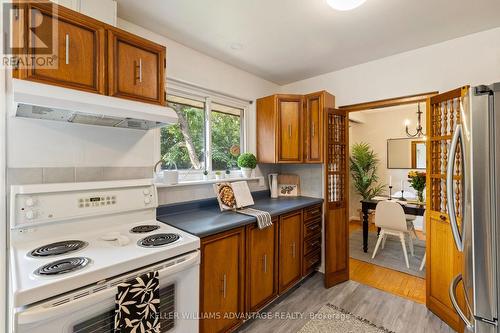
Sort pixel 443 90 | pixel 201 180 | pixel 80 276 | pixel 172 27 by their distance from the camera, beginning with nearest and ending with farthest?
pixel 80 276 < pixel 172 27 < pixel 443 90 < pixel 201 180

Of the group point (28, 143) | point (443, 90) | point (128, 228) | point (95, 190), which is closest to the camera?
point (28, 143)

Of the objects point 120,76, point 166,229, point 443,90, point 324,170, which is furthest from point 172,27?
point 443,90

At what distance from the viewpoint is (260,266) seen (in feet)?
6.61

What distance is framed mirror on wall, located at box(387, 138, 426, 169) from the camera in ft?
15.3

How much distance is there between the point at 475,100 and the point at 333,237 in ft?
6.51

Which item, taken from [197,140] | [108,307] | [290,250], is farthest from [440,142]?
[108,307]

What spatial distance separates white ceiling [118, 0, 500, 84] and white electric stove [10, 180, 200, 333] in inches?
51.7

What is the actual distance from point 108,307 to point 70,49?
133 cm

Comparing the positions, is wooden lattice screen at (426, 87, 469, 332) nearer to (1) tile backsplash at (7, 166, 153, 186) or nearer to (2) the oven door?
(2) the oven door

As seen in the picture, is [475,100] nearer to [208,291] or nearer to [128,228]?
[208,291]

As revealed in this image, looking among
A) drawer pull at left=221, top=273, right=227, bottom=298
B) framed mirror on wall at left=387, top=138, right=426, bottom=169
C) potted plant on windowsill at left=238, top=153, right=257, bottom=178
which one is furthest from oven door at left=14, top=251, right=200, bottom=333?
framed mirror on wall at left=387, top=138, right=426, bottom=169

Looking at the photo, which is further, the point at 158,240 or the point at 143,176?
the point at 143,176

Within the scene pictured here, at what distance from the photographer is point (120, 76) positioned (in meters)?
1.43

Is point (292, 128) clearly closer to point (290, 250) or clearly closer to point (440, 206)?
point (290, 250)
